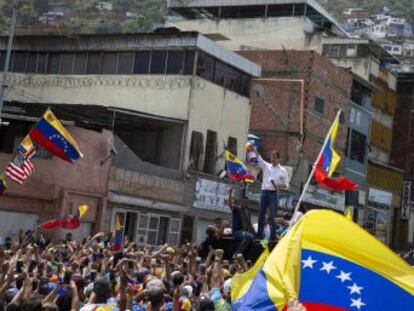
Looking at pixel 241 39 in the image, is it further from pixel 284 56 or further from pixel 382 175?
pixel 382 175

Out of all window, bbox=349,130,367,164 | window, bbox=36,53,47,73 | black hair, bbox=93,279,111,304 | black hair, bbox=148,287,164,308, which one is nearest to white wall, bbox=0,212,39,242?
window, bbox=36,53,47,73

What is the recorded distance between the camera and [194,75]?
31.1 meters

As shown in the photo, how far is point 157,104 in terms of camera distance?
3172 centimetres

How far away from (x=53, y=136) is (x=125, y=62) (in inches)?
536

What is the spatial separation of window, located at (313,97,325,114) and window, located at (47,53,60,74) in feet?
40.1

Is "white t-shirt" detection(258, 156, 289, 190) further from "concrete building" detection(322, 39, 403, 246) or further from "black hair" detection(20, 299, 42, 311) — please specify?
"concrete building" detection(322, 39, 403, 246)

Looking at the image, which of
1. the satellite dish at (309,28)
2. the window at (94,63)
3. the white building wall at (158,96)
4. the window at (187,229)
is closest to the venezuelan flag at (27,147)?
the white building wall at (158,96)

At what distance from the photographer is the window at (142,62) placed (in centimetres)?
3197

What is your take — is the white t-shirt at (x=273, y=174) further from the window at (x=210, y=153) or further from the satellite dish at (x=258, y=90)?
the satellite dish at (x=258, y=90)

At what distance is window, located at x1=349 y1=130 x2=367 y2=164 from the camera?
4441cm

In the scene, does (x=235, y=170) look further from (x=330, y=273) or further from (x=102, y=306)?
(x=330, y=273)

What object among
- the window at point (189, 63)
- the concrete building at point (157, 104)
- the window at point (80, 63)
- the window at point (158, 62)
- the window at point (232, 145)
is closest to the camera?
the concrete building at point (157, 104)

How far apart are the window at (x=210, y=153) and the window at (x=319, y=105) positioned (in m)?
8.06

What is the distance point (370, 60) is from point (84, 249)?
3582 centimetres
